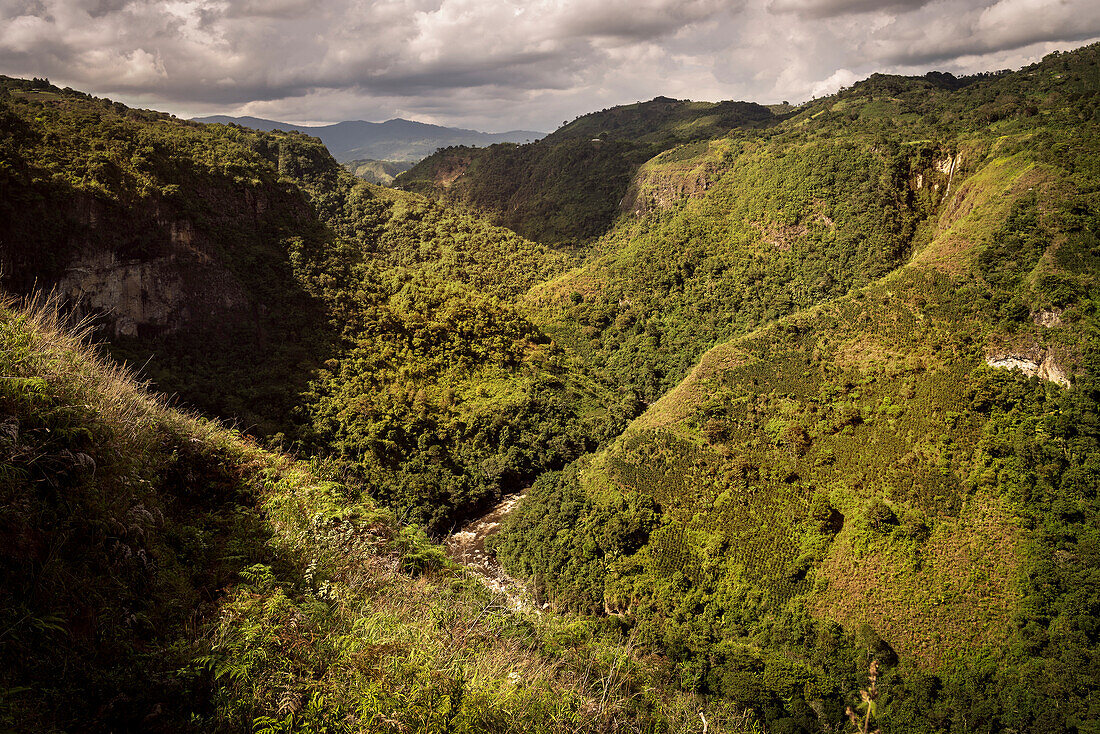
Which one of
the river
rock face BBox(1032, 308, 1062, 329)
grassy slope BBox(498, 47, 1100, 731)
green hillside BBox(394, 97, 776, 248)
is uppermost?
green hillside BBox(394, 97, 776, 248)

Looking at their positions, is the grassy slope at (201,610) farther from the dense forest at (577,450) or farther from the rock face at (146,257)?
the rock face at (146,257)

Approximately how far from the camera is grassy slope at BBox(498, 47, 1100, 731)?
1895 centimetres

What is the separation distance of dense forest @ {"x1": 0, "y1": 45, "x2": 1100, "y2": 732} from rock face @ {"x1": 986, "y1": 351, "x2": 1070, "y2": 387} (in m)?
0.21

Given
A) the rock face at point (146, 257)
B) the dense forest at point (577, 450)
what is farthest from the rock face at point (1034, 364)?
the rock face at point (146, 257)

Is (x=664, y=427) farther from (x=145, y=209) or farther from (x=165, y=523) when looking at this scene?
(x=145, y=209)

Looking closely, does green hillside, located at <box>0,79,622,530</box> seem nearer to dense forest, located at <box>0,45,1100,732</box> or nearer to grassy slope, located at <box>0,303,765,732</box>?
dense forest, located at <box>0,45,1100,732</box>

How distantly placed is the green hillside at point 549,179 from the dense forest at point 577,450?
97.1 ft

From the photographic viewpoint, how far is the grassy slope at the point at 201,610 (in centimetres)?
411

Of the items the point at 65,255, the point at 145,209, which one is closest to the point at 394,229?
the point at 145,209

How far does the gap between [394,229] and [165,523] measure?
62.0 meters

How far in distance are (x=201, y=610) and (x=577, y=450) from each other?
30060mm

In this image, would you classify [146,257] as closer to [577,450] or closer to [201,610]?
[577,450]

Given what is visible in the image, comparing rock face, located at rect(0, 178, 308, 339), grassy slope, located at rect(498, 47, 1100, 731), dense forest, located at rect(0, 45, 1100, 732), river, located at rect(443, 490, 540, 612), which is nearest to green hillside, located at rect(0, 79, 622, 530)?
rock face, located at rect(0, 178, 308, 339)

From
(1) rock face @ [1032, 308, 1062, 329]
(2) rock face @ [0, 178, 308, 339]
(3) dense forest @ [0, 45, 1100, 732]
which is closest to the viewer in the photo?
(3) dense forest @ [0, 45, 1100, 732]
